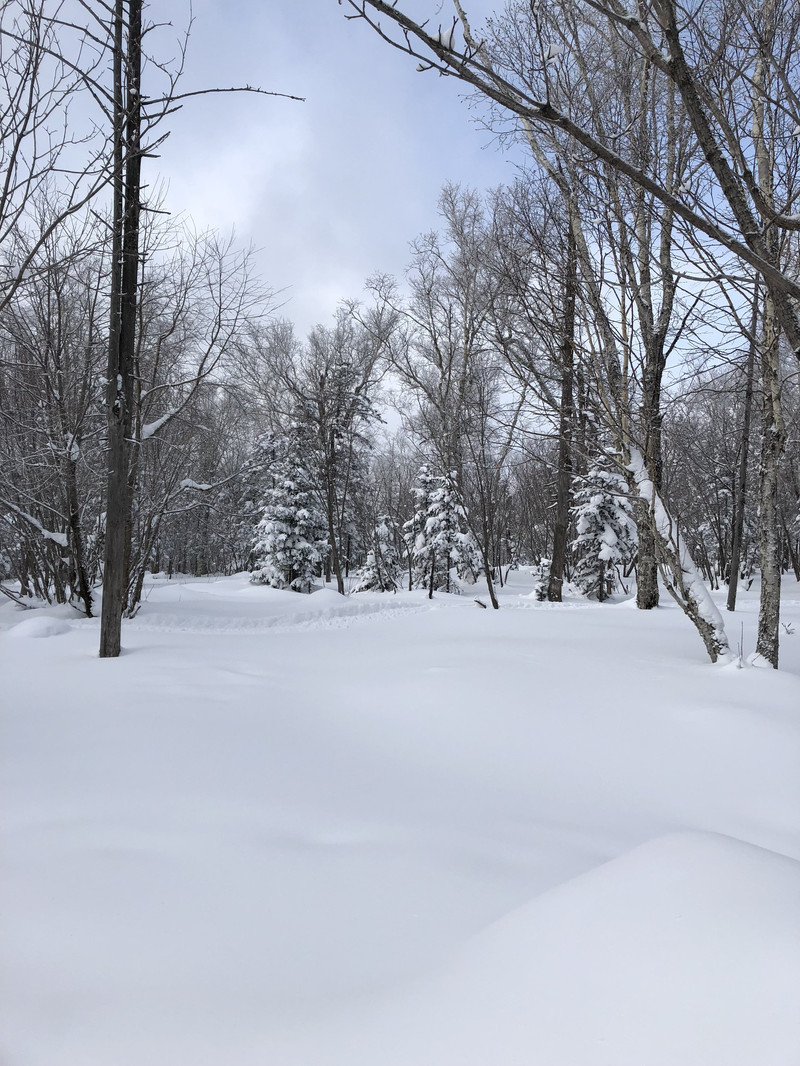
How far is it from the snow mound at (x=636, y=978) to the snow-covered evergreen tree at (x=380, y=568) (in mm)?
19007

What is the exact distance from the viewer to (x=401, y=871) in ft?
6.97

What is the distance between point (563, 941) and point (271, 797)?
58.9 inches

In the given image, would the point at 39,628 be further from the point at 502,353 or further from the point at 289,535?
the point at 289,535

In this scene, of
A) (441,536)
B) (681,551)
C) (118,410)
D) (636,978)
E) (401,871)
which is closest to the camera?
(636,978)

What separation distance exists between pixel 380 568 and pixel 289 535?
14.0 ft

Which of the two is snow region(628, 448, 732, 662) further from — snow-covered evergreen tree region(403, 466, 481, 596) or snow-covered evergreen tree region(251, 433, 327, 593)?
snow-covered evergreen tree region(251, 433, 327, 593)

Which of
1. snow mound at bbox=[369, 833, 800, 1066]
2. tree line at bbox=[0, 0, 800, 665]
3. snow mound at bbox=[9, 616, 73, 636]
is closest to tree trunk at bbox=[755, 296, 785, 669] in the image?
tree line at bbox=[0, 0, 800, 665]

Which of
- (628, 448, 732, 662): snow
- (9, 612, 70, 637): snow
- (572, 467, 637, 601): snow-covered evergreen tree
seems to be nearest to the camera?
(628, 448, 732, 662): snow

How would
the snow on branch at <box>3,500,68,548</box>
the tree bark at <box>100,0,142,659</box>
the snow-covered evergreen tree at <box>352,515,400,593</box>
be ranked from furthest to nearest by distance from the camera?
the snow-covered evergreen tree at <box>352,515,400,593</box> < the snow on branch at <box>3,500,68,548</box> < the tree bark at <box>100,0,142,659</box>

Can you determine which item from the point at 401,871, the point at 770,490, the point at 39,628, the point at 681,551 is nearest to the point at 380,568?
the point at 39,628

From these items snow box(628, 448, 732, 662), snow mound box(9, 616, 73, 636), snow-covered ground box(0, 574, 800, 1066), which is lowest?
snow-covered ground box(0, 574, 800, 1066)

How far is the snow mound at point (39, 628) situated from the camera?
6707 mm

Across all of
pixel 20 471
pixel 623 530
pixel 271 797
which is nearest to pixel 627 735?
pixel 271 797

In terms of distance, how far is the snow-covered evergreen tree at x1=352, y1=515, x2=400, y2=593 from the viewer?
2147 centimetres
